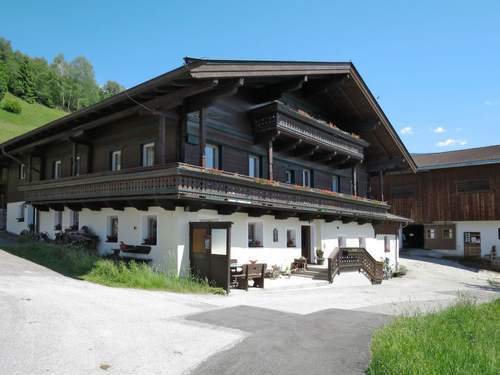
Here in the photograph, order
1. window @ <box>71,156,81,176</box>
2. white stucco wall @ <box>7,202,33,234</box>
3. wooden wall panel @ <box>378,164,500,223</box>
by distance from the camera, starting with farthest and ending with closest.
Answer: wooden wall panel @ <box>378,164,500,223</box> → white stucco wall @ <box>7,202,33,234</box> → window @ <box>71,156,81,176</box>

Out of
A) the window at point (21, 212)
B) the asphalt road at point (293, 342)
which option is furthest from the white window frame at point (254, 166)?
the window at point (21, 212)

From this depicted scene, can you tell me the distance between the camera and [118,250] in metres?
16.6

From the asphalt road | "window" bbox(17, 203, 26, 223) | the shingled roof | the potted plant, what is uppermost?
the shingled roof

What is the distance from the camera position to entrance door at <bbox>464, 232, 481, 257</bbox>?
34688mm

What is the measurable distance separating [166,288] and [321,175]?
14.5 meters

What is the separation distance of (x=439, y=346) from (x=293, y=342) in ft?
8.01

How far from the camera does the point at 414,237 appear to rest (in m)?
40.7

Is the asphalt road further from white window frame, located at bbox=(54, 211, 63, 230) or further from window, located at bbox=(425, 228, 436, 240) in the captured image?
window, located at bbox=(425, 228, 436, 240)

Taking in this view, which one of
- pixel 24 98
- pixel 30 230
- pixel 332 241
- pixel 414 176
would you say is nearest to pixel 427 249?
pixel 414 176

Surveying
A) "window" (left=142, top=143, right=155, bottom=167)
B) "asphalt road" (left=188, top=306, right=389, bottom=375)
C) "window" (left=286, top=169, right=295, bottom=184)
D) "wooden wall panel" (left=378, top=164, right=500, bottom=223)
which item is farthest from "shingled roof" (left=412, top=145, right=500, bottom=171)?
"asphalt road" (left=188, top=306, right=389, bottom=375)

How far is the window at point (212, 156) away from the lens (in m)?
17.8

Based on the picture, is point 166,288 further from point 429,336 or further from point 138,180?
point 429,336

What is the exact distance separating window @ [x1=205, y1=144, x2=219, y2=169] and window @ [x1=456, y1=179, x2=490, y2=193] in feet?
85.7

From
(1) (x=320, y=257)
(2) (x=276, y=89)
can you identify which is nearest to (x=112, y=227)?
A: (2) (x=276, y=89)
